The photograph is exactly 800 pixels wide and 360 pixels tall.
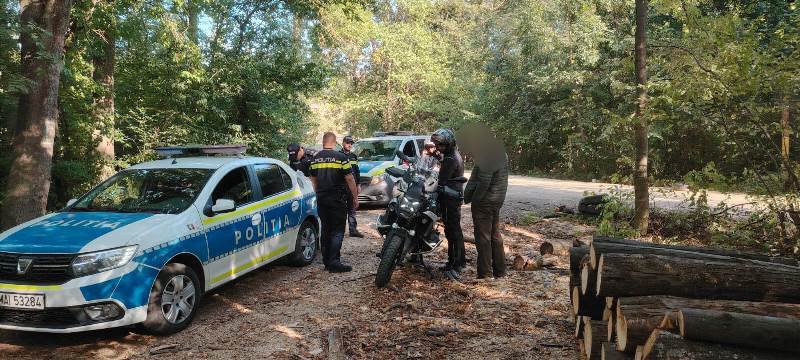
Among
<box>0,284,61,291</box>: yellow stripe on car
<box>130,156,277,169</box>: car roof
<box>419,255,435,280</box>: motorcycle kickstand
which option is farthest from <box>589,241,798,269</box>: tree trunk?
<box>0,284,61,291</box>: yellow stripe on car

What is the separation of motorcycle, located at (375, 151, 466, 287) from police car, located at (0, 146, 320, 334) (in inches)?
57.5

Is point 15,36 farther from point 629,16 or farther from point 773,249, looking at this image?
point 629,16

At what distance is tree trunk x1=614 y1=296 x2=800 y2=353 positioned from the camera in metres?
2.74

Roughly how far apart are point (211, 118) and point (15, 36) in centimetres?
687

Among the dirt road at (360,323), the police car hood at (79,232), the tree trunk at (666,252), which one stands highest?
the police car hood at (79,232)

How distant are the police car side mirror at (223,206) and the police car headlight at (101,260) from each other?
94cm

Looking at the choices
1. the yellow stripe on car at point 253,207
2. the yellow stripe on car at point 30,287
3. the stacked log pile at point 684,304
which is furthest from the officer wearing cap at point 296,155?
the stacked log pile at point 684,304

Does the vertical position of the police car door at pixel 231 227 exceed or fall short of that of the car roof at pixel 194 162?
it falls short

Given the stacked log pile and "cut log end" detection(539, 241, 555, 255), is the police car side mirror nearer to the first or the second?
the stacked log pile

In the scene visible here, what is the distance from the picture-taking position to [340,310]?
17.0 feet

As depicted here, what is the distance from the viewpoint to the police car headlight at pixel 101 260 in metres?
4.03

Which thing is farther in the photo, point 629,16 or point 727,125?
point 629,16

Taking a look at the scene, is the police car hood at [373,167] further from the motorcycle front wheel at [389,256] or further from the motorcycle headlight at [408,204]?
the motorcycle front wheel at [389,256]

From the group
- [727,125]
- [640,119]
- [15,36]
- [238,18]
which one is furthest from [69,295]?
[238,18]
